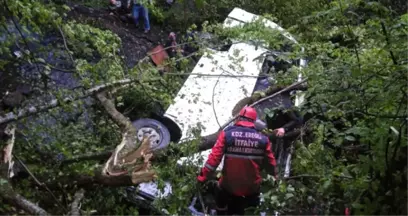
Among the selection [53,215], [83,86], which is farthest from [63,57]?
[53,215]

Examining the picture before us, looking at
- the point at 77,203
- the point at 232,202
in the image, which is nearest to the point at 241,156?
the point at 232,202

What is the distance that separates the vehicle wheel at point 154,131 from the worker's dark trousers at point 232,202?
1.02 metres

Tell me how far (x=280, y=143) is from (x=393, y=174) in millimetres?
3078

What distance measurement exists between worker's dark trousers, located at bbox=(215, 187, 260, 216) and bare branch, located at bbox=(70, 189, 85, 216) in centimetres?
154

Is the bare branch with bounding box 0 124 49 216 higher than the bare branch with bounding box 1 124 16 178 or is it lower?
lower

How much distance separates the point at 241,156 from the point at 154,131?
4.87 feet

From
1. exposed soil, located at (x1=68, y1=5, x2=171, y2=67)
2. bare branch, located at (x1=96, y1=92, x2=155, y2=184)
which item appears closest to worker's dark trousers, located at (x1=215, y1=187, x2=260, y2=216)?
bare branch, located at (x1=96, y1=92, x2=155, y2=184)

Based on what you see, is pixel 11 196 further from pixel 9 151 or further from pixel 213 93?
pixel 213 93

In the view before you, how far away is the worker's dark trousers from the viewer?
5465 millimetres

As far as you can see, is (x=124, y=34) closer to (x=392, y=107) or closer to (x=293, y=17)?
(x=293, y=17)

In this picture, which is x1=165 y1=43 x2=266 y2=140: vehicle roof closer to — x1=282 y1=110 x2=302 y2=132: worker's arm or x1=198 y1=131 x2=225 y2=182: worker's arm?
x1=282 y1=110 x2=302 y2=132: worker's arm

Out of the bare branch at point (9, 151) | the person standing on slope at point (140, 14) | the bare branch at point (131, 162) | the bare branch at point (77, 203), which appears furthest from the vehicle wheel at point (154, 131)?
the person standing on slope at point (140, 14)

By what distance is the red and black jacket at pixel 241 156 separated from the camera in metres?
5.15

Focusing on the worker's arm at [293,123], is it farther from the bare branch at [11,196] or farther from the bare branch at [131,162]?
the bare branch at [11,196]
